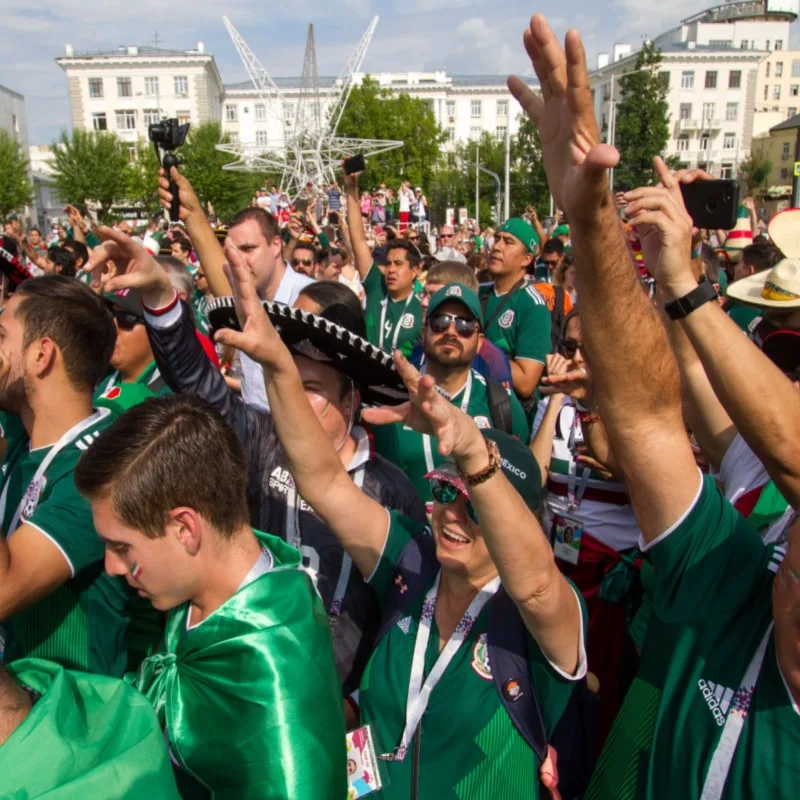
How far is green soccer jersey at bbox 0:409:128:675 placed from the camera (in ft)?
6.75

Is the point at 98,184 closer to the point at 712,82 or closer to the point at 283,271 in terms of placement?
the point at 283,271

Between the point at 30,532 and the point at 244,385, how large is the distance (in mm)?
1796

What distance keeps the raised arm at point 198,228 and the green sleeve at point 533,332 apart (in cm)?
226

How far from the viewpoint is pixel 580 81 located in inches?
54.7

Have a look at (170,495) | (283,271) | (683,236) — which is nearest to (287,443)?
(170,495)

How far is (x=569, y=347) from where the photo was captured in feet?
10.5

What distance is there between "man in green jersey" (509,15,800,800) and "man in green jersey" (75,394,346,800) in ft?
2.71

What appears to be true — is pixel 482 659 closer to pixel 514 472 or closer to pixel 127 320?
pixel 514 472

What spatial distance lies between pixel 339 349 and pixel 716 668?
1484mm

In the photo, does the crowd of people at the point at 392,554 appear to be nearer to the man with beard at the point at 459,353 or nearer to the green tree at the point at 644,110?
the man with beard at the point at 459,353

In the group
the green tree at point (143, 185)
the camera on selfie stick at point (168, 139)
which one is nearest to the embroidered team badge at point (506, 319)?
the camera on selfie stick at point (168, 139)

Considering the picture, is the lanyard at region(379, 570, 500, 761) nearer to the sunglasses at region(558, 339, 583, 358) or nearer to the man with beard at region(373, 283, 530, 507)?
the sunglasses at region(558, 339, 583, 358)

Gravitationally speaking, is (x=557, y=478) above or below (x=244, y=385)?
below

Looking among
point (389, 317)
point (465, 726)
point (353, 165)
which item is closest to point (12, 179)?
point (353, 165)
